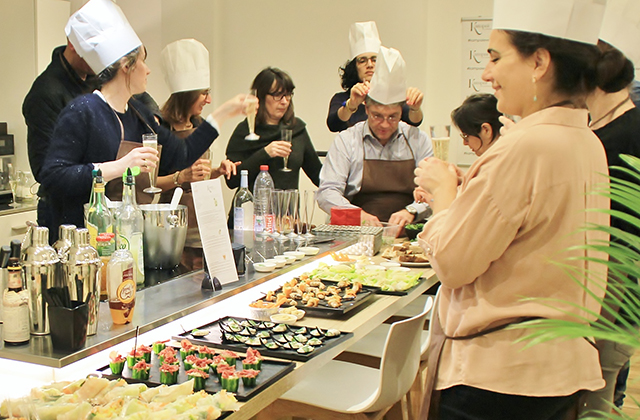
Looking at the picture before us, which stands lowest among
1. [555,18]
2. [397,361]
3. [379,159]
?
[397,361]

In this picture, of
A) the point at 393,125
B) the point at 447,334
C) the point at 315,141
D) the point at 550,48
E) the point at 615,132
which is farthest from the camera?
the point at 315,141

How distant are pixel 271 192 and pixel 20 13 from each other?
123 inches

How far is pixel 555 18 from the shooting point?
61.1 inches

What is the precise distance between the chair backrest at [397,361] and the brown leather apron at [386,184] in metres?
1.68

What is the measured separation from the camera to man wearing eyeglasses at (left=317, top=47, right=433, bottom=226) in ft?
12.5

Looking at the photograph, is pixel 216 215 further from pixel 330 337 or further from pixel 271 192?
pixel 271 192

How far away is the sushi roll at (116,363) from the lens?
1.66m

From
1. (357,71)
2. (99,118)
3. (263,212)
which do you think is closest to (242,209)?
(263,212)

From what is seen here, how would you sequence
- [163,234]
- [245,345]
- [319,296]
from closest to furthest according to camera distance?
[245,345]
[163,234]
[319,296]

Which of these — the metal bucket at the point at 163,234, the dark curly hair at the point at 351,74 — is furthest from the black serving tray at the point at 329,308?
the dark curly hair at the point at 351,74

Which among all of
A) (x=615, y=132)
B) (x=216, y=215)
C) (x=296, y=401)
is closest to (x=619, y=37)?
(x=615, y=132)

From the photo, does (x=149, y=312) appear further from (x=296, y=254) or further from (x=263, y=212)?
(x=263, y=212)

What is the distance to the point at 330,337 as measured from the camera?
80.7 inches

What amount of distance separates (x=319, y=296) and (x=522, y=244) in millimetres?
1049
